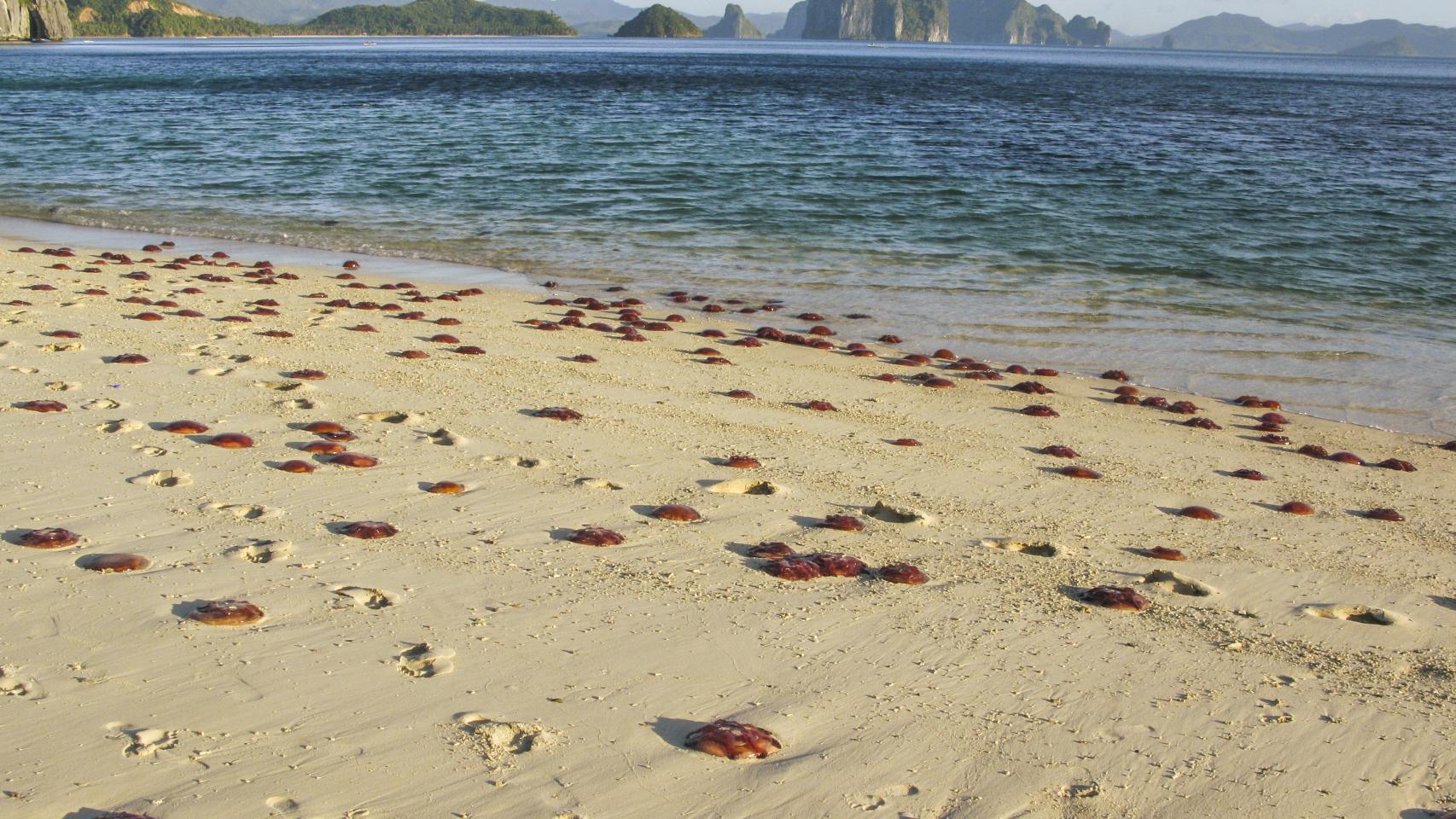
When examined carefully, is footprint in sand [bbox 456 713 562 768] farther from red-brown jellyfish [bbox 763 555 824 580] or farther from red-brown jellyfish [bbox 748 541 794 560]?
red-brown jellyfish [bbox 748 541 794 560]

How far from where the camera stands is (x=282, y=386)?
8.14m

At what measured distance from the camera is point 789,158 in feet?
100

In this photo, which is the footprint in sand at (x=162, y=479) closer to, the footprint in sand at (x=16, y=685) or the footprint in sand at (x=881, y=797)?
the footprint in sand at (x=16, y=685)

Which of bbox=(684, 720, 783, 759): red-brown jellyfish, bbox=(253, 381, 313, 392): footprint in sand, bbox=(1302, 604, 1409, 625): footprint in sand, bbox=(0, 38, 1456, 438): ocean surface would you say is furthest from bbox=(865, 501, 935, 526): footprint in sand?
bbox=(0, 38, 1456, 438): ocean surface

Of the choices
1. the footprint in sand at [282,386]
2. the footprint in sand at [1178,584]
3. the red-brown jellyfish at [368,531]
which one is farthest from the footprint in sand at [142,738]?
the footprint in sand at [282,386]

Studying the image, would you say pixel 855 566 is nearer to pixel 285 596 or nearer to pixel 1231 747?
pixel 1231 747

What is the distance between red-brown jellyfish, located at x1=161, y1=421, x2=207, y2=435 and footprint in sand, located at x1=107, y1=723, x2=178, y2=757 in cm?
346

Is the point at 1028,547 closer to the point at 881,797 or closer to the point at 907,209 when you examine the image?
the point at 881,797

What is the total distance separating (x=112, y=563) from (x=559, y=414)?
11.0 feet

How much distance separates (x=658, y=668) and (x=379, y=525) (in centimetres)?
188

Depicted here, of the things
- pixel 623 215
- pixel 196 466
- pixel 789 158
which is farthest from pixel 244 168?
pixel 196 466

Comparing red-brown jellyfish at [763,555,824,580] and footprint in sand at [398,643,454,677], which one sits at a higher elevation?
footprint in sand at [398,643,454,677]

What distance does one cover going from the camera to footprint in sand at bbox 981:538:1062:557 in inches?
237

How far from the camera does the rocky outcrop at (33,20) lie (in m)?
140
